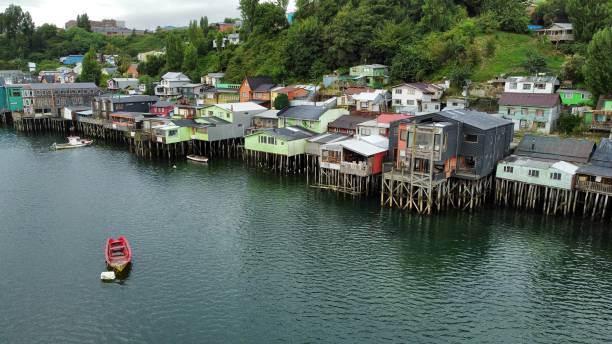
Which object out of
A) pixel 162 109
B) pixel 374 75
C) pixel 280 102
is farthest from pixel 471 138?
pixel 162 109

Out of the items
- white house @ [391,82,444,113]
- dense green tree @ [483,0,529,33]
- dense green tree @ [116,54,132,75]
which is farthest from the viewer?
dense green tree @ [116,54,132,75]

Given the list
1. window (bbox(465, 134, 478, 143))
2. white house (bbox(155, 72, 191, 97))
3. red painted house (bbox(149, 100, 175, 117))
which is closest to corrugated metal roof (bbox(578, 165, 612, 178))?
window (bbox(465, 134, 478, 143))

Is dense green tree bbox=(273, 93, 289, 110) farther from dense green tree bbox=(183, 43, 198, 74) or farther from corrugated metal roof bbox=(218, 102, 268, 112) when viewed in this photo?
dense green tree bbox=(183, 43, 198, 74)

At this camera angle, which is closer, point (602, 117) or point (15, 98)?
point (602, 117)

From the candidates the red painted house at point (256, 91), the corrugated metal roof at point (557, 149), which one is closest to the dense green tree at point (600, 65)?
the corrugated metal roof at point (557, 149)

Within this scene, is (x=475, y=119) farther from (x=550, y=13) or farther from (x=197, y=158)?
(x=550, y=13)

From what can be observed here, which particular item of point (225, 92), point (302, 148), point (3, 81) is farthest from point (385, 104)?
point (3, 81)

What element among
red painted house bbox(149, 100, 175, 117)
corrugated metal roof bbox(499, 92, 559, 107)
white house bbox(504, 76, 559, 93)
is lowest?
red painted house bbox(149, 100, 175, 117)
